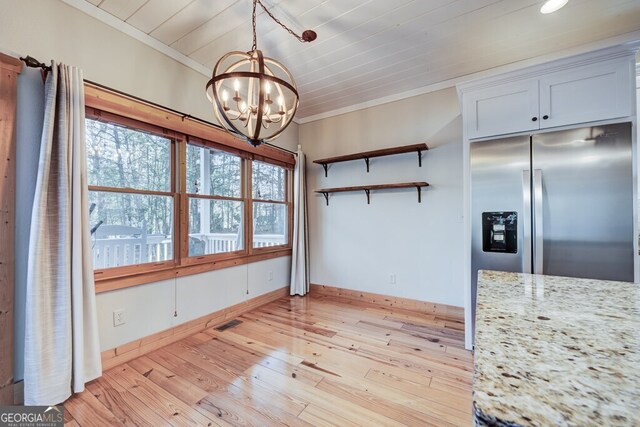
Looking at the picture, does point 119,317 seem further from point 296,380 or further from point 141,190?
point 296,380

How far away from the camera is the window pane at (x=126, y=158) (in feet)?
6.68

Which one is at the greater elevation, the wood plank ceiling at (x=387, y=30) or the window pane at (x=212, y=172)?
the wood plank ceiling at (x=387, y=30)

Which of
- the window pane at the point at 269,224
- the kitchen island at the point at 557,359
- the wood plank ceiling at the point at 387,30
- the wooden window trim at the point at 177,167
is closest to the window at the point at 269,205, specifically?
the window pane at the point at 269,224

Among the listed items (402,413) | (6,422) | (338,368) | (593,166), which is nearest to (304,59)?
(593,166)

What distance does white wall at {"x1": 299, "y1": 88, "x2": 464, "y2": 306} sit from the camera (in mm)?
3006

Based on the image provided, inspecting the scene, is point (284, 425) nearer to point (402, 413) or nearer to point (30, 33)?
point (402, 413)

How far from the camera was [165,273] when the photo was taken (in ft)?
7.87

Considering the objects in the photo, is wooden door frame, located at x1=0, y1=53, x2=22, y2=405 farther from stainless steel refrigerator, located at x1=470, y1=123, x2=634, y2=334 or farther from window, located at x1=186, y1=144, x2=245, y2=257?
stainless steel refrigerator, located at x1=470, y1=123, x2=634, y2=334

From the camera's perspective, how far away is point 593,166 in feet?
6.27

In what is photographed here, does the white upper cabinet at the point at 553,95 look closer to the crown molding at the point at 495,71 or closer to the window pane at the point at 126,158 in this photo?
the crown molding at the point at 495,71

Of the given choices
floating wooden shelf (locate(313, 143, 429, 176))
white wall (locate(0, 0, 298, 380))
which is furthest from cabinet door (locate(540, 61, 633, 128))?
white wall (locate(0, 0, 298, 380))

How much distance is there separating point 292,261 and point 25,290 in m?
2.62

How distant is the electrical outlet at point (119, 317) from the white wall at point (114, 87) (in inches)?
1.1

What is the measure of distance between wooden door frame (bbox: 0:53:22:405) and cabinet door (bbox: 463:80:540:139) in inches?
130
